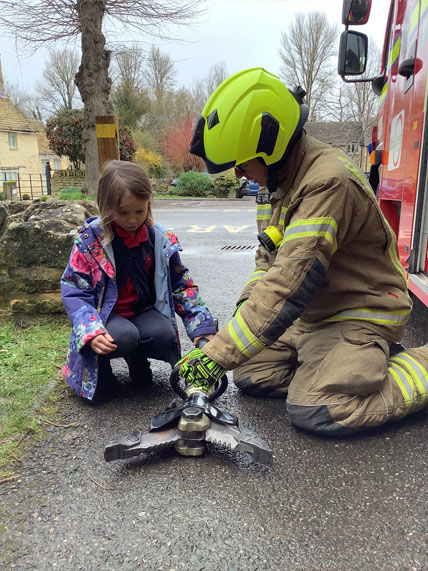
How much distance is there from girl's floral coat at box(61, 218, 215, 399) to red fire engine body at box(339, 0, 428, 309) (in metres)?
1.41

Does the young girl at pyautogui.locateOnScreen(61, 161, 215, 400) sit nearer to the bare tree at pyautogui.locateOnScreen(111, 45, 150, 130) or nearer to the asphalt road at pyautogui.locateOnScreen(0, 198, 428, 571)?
the asphalt road at pyautogui.locateOnScreen(0, 198, 428, 571)

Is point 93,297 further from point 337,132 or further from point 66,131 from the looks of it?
point 337,132

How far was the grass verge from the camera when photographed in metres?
2.34

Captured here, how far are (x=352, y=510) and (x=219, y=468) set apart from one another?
0.55 m

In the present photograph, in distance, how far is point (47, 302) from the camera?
379cm

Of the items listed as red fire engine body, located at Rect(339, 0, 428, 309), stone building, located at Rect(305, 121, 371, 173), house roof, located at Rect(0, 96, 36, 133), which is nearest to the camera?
red fire engine body, located at Rect(339, 0, 428, 309)

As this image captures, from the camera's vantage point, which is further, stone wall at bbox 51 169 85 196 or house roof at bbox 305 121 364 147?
house roof at bbox 305 121 364 147

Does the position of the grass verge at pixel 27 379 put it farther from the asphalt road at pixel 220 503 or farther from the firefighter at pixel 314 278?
the firefighter at pixel 314 278

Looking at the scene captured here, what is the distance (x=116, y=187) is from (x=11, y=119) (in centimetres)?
3763

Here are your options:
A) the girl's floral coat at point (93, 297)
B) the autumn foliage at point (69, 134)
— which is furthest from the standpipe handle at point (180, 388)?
the autumn foliage at point (69, 134)

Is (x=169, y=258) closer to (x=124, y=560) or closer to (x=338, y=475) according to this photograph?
(x=338, y=475)

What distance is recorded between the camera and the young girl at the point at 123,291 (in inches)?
100

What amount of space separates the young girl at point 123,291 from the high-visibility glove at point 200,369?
16.7 inches

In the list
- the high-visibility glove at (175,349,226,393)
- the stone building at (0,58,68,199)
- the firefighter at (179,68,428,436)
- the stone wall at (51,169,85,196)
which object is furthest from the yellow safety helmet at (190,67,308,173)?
the stone building at (0,58,68,199)
